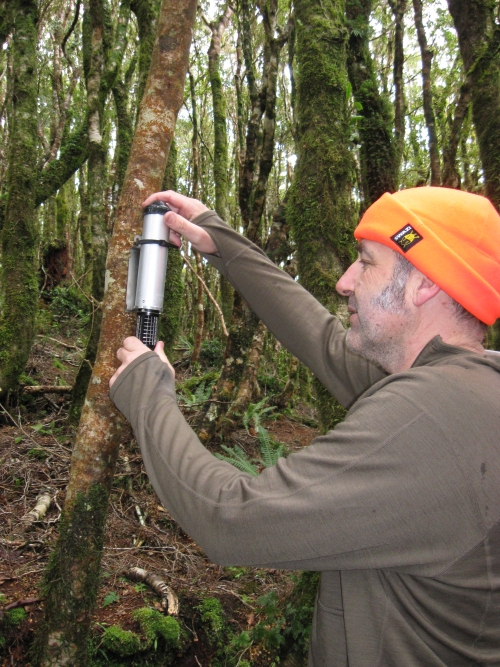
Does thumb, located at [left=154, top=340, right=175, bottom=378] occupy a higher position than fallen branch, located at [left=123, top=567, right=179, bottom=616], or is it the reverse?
thumb, located at [left=154, top=340, right=175, bottom=378]

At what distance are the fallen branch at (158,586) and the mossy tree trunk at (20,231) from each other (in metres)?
3.00

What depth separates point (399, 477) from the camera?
128cm

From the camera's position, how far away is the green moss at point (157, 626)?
3242 mm

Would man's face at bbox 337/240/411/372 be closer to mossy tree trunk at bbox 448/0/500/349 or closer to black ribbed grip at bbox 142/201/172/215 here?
black ribbed grip at bbox 142/201/172/215

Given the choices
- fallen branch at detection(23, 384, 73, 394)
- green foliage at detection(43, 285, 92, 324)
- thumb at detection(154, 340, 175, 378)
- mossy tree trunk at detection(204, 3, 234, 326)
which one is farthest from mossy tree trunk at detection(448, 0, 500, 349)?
green foliage at detection(43, 285, 92, 324)

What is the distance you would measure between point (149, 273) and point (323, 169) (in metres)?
1.92

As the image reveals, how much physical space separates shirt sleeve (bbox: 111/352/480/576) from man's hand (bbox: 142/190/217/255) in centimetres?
126

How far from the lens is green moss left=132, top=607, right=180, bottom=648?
3242 mm

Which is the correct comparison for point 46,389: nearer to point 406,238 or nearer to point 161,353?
point 161,353

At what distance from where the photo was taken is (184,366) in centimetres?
1103

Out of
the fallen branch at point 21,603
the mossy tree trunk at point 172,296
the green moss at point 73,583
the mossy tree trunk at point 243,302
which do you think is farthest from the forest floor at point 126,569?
the mossy tree trunk at point 243,302

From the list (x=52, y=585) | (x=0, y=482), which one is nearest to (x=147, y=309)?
(x=52, y=585)

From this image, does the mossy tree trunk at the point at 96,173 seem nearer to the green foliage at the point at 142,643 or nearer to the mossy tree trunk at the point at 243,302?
the mossy tree trunk at the point at 243,302

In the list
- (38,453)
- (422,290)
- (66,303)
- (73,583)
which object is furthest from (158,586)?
(66,303)
